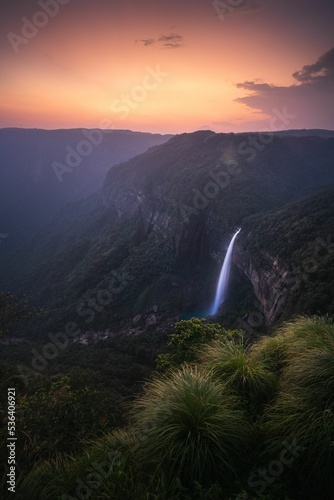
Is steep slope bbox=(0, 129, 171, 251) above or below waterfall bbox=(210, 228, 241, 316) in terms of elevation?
above

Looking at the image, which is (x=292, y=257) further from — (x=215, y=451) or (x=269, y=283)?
(x=215, y=451)

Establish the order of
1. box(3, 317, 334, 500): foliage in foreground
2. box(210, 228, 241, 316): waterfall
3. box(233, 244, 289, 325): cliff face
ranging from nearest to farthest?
box(3, 317, 334, 500): foliage in foreground → box(233, 244, 289, 325): cliff face → box(210, 228, 241, 316): waterfall

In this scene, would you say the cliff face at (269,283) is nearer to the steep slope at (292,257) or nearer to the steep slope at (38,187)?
the steep slope at (292,257)

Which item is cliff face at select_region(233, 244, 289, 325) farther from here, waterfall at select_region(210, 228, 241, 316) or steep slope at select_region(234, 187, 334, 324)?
waterfall at select_region(210, 228, 241, 316)

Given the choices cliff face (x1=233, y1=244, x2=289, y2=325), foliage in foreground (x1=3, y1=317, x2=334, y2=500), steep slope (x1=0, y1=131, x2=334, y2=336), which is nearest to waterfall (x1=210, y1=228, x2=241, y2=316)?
steep slope (x1=0, y1=131, x2=334, y2=336)

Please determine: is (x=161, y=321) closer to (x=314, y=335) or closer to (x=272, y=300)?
(x=272, y=300)

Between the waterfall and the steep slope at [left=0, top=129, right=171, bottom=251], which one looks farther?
the steep slope at [left=0, top=129, right=171, bottom=251]

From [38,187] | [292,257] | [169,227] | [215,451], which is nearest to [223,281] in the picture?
[292,257]

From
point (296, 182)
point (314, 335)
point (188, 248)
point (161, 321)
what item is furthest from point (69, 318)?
point (296, 182)
